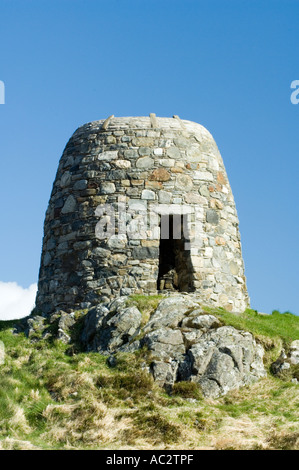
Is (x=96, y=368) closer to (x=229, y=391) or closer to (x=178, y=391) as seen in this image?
(x=178, y=391)

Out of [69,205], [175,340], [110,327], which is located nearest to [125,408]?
[175,340]

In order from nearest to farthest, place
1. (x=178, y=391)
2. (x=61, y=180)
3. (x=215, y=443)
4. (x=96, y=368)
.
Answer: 1. (x=215, y=443)
2. (x=178, y=391)
3. (x=96, y=368)
4. (x=61, y=180)

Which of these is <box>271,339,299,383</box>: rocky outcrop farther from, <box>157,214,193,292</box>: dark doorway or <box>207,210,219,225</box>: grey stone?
<box>207,210,219,225</box>: grey stone

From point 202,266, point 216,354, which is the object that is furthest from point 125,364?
point 202,266

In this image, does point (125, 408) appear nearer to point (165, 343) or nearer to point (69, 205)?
point (165, 343)

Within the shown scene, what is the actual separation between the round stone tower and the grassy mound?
5.15ft

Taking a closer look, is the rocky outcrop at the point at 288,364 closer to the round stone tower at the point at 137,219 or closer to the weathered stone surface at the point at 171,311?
the weathered stone surface at the point at 171,311

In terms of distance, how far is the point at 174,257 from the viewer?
14.9 meters

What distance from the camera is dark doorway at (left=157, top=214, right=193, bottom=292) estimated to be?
43.5ft

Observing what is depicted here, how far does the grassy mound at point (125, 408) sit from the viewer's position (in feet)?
27.8

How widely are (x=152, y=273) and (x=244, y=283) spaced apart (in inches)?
96.3

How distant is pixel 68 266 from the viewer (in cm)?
1345

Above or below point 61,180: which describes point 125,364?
below

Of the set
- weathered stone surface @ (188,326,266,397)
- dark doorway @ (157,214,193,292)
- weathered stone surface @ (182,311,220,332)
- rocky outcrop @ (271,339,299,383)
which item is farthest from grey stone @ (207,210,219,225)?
rocky outcrop @ (271,339,299,383)
